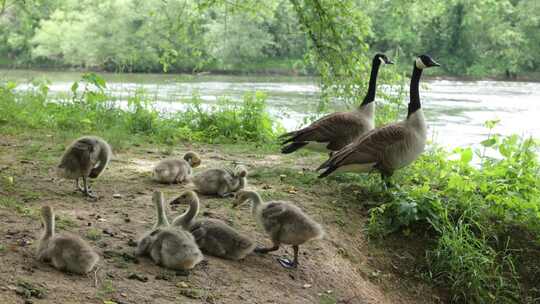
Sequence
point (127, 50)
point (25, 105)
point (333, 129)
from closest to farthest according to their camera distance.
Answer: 1. point (333, 129)
2. point (25, 105)
3. point (127, 50)

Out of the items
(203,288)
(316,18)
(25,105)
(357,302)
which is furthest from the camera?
(25,105)

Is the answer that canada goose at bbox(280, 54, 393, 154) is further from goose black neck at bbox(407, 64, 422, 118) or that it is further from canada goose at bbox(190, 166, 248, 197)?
canada goose at bbox(190, 166, 248, 197)

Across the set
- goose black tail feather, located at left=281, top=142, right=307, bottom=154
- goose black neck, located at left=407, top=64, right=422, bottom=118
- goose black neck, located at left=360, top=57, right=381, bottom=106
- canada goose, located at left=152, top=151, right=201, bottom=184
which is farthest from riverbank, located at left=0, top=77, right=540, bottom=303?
goose black neck, located at left=360, top=57, right=381, bottom=106

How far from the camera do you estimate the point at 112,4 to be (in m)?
35.8

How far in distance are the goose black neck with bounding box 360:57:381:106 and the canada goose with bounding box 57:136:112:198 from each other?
4.23m

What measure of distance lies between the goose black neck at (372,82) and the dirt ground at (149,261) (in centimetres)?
155

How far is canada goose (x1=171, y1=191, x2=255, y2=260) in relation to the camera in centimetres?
581

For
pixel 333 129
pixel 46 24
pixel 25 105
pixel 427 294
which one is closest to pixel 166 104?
pixel 25 105

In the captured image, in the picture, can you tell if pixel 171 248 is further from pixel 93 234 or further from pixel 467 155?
pixel 467 155

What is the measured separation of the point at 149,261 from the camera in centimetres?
548

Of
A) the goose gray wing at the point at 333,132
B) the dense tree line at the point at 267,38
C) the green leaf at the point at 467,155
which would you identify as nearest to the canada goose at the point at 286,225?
the goose gray wing at the point at 333,132

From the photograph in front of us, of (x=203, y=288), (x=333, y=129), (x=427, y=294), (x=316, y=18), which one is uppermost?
(x=316, y=18)

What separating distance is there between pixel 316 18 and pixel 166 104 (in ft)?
36.7

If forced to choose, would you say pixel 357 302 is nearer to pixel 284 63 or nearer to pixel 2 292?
pixel 2 292
